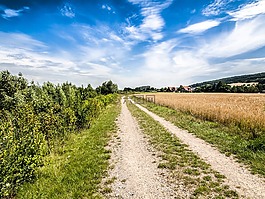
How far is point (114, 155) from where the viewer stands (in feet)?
28.0

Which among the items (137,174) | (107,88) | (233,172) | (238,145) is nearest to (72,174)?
(137,174)

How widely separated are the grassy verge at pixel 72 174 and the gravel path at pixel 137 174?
506 mm

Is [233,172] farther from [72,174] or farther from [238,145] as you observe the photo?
[72,174]

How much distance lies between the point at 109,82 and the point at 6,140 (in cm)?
9339

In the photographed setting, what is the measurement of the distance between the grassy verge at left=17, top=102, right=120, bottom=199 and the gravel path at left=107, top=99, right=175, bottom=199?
1.66 feet

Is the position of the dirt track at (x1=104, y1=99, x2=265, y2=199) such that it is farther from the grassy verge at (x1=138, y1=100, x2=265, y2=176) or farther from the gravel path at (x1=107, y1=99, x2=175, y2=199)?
the grassy verge at (x1=138, y1=100, x2=265, y2=176)

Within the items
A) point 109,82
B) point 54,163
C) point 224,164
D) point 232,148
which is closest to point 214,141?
point 232,148

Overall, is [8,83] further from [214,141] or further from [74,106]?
[214,141]

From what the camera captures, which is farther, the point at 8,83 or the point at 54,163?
the point at 8,83

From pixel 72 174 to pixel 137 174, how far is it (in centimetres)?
213

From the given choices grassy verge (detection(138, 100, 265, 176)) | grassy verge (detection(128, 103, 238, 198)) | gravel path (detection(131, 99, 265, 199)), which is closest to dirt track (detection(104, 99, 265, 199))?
gravel path (detection(131, 99, 265, 199))

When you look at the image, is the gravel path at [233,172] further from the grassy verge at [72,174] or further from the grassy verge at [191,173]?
the grassy verge at [72,174]

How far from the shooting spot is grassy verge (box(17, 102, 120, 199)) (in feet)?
17.5

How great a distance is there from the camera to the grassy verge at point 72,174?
17.5 ft
